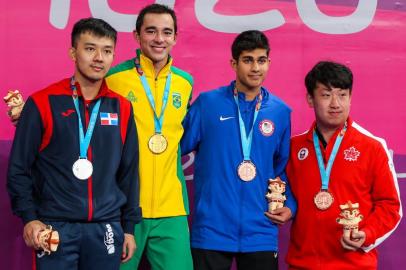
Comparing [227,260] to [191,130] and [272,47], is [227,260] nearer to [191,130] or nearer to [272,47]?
[191,130]

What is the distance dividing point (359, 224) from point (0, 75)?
2.23 meters

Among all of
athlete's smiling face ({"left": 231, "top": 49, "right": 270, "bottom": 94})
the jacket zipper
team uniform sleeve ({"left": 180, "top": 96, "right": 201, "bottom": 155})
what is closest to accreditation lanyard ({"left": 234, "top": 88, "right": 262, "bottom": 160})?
athlete's smiling face ({"left": 231, "top": 49, "right": 270, "bottom": 94})

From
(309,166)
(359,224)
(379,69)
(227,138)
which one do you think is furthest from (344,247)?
(379,69)

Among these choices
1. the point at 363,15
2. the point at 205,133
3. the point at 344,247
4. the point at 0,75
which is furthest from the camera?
the point at 363,15

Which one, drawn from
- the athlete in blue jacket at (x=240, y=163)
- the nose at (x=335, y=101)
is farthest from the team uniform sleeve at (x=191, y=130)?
the nose at (x=335, y=101)

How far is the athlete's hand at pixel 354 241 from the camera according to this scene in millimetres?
3266

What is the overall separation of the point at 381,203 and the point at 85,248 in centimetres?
151

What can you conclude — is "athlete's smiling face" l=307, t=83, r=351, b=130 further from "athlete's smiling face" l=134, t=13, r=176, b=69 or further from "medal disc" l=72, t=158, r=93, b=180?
"medal disc" l=72, t=158, r=93, b=180

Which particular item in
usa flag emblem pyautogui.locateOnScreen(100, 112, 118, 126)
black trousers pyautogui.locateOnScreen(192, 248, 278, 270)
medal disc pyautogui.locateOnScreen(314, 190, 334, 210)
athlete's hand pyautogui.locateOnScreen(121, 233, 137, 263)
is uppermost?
usa flag emblem pyautogui.locateOnScreen(100, 112, 118, 126)

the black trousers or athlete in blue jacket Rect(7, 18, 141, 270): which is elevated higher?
athlete in blue jacket Rect(7, 18, 141, 270)

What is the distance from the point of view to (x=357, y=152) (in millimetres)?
3465

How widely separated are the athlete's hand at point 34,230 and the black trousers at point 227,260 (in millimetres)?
868

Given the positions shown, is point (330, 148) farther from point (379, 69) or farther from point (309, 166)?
point (379, 69)

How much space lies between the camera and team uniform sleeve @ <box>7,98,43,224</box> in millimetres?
2941
